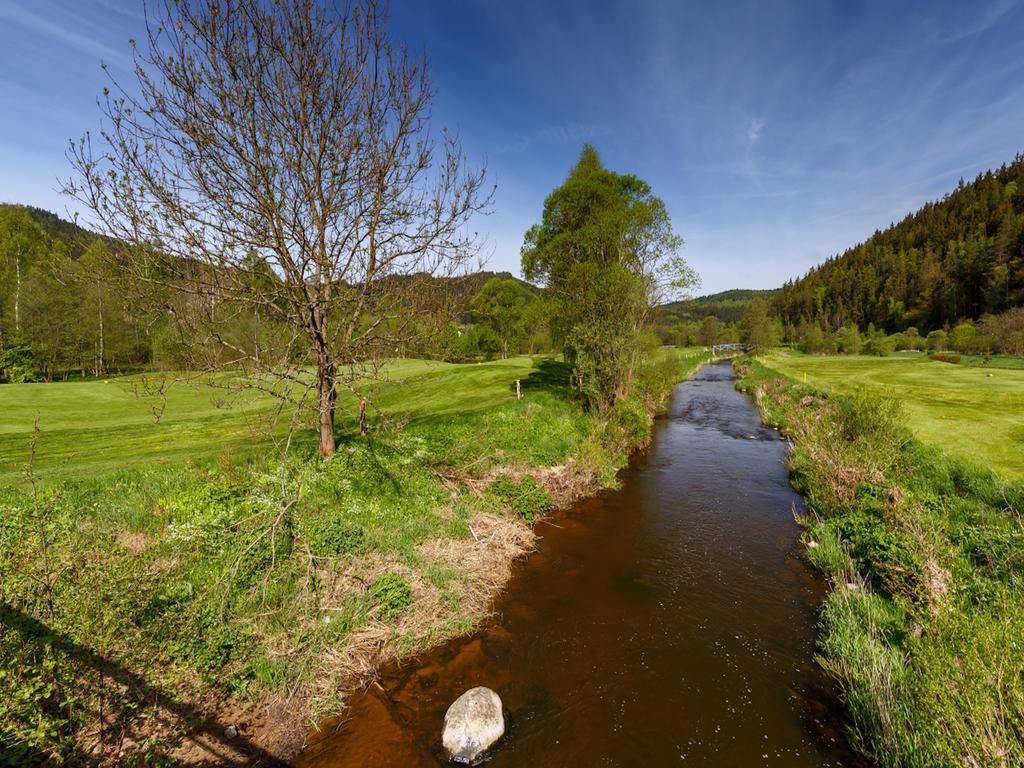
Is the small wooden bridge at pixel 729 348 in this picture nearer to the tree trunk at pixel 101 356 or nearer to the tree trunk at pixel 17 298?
the tree trunk at pixel 101 356

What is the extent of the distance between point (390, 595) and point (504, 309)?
56659 mm

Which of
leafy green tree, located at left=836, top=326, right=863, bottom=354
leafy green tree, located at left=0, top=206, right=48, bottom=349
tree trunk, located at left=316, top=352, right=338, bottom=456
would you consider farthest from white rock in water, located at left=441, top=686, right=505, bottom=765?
leafy green tree, located at left=836, top=326, right=863, bottom=354

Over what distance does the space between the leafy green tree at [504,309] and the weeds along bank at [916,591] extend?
165ft

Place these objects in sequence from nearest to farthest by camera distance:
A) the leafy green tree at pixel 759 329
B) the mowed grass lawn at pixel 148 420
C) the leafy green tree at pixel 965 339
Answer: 1. the mowed grass lawn at pixel 148 420
2. the leafy green tree at pixel 965 339
3. the leafy green tree at pixel 759 329

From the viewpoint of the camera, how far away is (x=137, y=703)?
5.34 m

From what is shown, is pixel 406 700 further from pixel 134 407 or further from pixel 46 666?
pixel 134 407

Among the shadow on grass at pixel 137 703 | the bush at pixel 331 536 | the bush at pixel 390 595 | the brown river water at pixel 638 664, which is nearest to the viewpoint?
the shadow on grass at pixel 137 703

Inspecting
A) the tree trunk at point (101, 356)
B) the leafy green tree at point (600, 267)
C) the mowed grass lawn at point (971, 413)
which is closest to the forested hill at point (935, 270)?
the mowed grass lawn at point (971, 413)

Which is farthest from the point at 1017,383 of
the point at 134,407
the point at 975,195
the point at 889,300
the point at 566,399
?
the point at 975,195

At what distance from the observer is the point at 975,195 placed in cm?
11931

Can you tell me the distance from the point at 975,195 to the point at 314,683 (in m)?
190

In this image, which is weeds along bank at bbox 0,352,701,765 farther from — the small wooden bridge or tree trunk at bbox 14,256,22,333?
the small wooden bridge

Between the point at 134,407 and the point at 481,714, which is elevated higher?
the point at 134,407

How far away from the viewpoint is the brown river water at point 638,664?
5801mm
